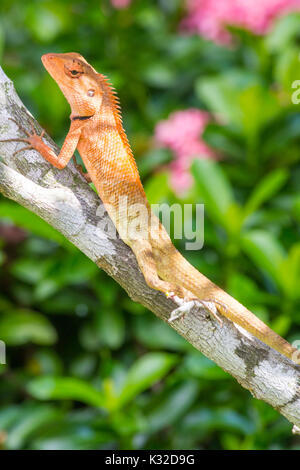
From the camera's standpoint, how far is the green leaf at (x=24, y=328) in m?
2.55

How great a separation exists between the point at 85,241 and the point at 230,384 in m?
1.28

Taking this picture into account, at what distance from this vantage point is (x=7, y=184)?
4.57ft

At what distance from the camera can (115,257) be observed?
1448 millimetres

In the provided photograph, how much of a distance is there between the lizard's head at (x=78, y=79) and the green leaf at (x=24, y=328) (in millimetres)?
1165

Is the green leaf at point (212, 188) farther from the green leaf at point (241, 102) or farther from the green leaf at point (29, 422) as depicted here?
the green leaf at point (29, 422)

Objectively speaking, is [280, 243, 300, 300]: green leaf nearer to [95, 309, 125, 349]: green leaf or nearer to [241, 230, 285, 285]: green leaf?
[241, 230, 285, 285]: green leaf

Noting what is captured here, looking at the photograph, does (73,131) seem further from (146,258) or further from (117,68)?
(117,68)

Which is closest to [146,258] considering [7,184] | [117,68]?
[7,184]

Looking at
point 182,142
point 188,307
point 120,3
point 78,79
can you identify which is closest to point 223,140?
point 182,142

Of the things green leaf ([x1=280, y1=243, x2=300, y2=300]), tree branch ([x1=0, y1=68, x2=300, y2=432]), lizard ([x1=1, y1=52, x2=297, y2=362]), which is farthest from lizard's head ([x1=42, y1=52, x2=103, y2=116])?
green leaf ([x1=280, y1=243, x2=300, y2=300])

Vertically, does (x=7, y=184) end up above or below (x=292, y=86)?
below

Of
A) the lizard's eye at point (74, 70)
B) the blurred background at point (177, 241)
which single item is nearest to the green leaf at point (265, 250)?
the blurred background at point (177, 241)

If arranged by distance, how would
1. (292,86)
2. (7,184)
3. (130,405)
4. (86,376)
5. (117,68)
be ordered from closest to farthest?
1. (7,184)
2. (130,405)
3. (86,376)
4. (292,86)
5. (117,68)

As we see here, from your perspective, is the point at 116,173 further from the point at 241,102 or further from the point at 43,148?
the point at 241,102
